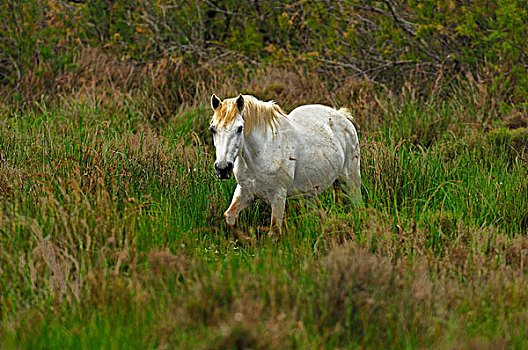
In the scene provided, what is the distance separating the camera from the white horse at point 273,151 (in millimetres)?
4473

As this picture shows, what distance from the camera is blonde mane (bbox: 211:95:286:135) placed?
4.48m

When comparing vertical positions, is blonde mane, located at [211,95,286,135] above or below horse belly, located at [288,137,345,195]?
above

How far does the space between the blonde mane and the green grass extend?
810 mm

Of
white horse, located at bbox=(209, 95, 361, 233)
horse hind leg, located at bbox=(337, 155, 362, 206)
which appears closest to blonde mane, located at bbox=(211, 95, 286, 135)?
white horse, located at bbox=(209, 95, 361, 233)

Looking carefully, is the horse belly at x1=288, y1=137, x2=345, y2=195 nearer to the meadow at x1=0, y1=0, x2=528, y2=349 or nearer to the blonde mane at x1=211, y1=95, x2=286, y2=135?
the meadow at x1=0, y1=0, x2=528, y2=349

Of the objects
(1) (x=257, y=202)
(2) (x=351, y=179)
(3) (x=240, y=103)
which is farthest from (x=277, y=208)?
(2) (x=351, y=179)

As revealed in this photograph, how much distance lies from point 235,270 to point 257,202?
226 centimetres

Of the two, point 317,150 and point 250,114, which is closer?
point 250,114

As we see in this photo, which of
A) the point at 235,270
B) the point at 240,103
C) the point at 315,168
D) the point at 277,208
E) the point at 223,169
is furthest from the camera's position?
the point at 315,168

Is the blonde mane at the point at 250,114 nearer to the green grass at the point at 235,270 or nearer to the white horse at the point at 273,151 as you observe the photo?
the white horse at the point at 273,151

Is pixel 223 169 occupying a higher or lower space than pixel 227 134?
lower

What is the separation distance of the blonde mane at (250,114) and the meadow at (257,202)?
2.65ft

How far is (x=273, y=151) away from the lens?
4855 mm

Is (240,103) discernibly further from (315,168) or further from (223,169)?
(315,168)
